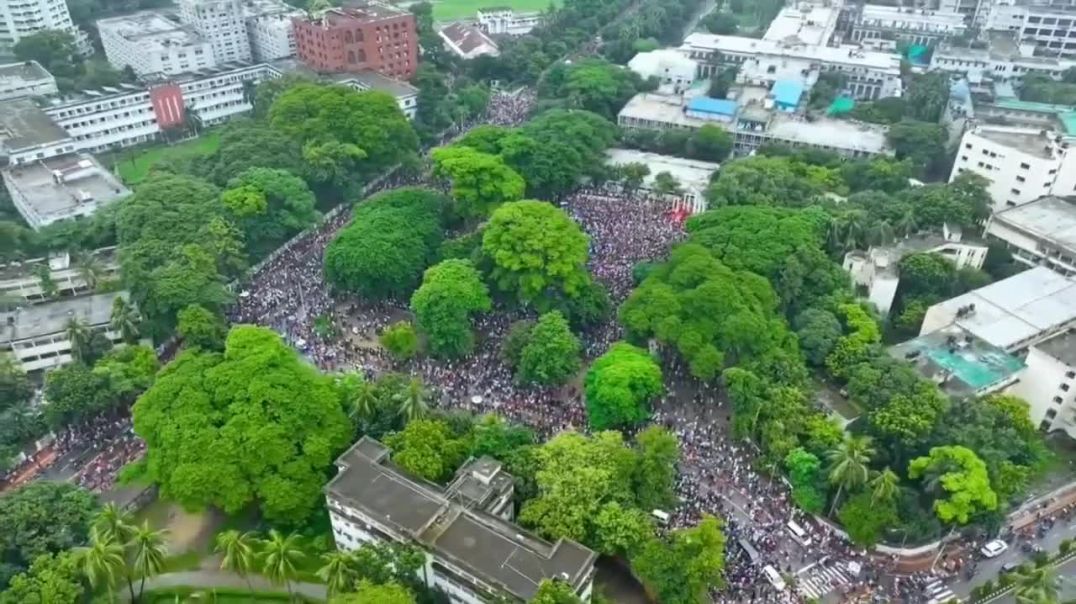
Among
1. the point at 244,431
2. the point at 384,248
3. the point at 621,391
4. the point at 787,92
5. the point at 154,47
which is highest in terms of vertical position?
the point at 154,47

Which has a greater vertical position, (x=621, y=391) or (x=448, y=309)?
(x=448, y=309)

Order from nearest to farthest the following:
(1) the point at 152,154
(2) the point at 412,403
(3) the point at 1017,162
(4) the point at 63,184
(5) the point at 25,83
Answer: (2) the point at 412,403
(3) the point at 1017,162
(4) the point at 63,184
(1) the point at 152,154
(5) the point at 25,83

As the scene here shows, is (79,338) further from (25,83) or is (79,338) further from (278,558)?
(25,83)

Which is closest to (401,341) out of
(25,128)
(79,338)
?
(79,338)

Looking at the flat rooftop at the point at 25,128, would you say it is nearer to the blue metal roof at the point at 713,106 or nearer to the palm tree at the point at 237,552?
the palm tree at the point at 237,552

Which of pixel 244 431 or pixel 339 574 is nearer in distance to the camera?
pixel 339 574

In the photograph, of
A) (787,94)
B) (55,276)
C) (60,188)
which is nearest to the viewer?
(55,276)

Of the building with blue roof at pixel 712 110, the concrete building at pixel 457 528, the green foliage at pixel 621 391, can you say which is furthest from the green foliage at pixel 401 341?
the building with blue roof at pixel 712 110
